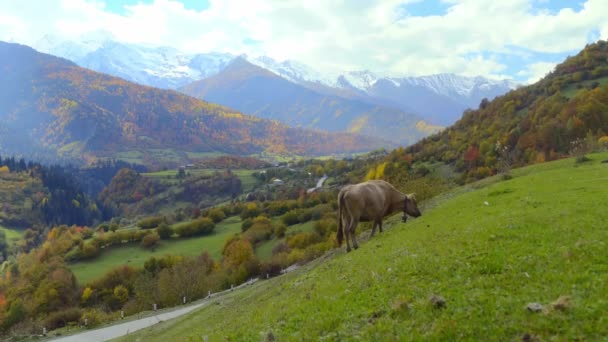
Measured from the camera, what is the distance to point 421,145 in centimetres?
15900

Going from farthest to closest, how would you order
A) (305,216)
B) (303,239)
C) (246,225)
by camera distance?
(246,225), (305,216), (303,239)

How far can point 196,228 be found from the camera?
128 meters

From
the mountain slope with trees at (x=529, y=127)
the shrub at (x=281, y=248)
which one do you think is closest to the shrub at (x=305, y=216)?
the shrub at (x=281, y=248)

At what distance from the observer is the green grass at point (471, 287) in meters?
8.36

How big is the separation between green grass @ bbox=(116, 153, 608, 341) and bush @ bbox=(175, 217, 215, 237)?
11565 centimetres

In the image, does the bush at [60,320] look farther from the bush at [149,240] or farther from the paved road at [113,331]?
the bush at [149,240]

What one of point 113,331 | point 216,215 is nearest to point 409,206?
point 113,331

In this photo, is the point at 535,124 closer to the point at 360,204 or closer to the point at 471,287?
the point at 360,204

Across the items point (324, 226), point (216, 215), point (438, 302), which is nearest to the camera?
point (438, 302)

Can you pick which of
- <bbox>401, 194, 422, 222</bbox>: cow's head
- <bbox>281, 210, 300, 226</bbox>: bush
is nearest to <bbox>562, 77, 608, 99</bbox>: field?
<bbox>281, 210, 300, 226</bbox>: bush

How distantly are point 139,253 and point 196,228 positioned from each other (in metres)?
19.9

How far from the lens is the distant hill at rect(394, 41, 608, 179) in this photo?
3206 inches

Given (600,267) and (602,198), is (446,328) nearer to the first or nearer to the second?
(600,267)

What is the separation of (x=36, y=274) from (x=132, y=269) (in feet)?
83.5
